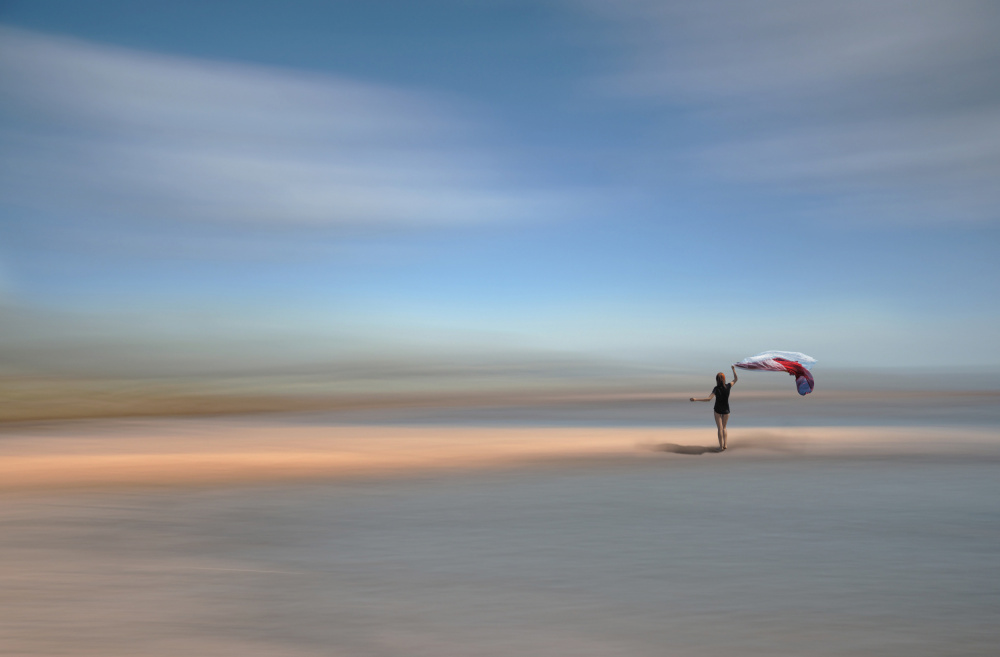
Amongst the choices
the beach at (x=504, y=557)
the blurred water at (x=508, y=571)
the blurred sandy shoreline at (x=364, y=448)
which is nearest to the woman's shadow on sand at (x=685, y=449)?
the blurred sandy shoreline at (x=364, y=448)

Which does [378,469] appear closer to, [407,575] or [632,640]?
[407,575]

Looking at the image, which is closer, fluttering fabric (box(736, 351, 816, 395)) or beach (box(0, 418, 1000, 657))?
beach (box(0, 418, 1000, 657))

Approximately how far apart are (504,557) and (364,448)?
2030 centimetres

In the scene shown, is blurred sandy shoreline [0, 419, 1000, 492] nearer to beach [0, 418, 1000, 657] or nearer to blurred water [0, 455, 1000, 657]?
beach [0, 418, 1000, 657]

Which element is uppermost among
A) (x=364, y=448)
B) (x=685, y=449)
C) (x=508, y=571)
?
(x=364, y=448)

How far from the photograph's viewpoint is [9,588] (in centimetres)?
1138

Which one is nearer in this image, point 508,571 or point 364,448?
point 508,571

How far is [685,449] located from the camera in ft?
104


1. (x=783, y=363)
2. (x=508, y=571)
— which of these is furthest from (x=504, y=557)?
(x=783, y=363)

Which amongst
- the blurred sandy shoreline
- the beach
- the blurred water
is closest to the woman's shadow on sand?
the blurred sandy shoreline

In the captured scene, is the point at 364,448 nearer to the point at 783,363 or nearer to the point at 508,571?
the point at 783,363

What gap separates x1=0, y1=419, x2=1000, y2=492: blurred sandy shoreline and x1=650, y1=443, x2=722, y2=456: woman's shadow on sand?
3 cm

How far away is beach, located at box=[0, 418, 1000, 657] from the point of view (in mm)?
9352

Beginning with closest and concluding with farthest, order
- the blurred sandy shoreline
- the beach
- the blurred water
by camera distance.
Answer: the blurred water < the beach < the blurred sandy shoreline
